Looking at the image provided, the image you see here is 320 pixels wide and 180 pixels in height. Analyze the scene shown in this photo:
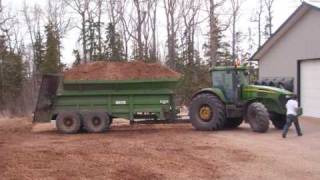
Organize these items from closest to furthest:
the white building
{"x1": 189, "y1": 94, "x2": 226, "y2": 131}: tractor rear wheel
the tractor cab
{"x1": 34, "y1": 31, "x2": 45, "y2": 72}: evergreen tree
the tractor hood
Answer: the tractor hood, {"x1": 189, "y1": 94, "x2": 226, "y2": 131}: tractor rear wheel, the tractor cab, the white building, {"x1": 34, "y1": 31, "x2": 45, "y2": 72}: evergreen tree

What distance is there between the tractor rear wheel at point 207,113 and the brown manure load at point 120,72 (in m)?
1.25

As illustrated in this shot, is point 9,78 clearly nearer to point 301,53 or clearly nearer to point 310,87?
point 301,53

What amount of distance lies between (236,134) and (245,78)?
101 inches

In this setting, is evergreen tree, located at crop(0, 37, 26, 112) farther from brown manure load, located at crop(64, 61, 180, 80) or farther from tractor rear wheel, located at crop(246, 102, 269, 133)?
tractor rear wheel, located at crop(246, 102, 269, 133)

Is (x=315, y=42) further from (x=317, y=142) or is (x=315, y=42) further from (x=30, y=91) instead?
(x=30, y=91)

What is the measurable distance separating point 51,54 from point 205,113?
109 feet

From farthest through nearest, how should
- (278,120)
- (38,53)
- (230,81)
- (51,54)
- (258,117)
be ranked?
(38,53)
(51,54)
(278,120)
(230,81)
(258,117)

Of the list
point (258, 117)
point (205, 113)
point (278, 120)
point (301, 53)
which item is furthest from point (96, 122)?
point (301, 53)

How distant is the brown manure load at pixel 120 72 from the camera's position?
20297 millimetres

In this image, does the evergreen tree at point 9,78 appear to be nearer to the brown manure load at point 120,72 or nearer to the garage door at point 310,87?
the brown manure load at point 120,72

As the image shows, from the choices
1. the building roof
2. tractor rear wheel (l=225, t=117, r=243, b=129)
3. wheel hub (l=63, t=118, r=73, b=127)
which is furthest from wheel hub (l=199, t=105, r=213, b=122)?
the building roof

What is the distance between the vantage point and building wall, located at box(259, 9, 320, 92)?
25406mm

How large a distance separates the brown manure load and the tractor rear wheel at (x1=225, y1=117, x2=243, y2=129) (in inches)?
101

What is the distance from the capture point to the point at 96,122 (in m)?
20.1
